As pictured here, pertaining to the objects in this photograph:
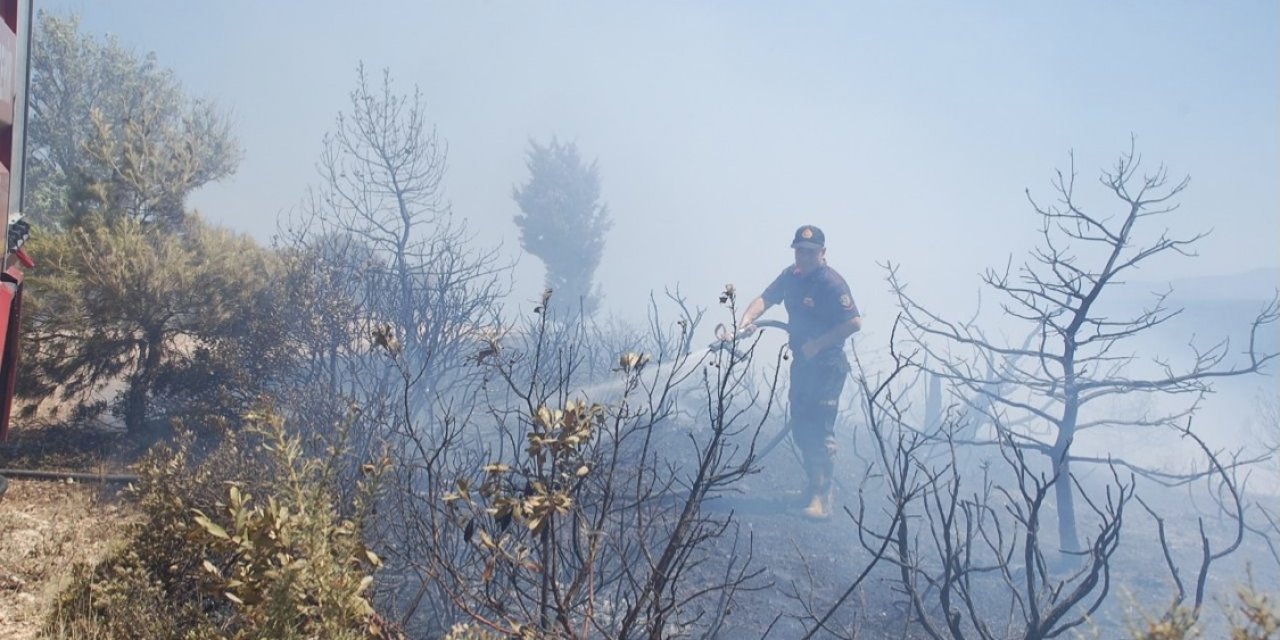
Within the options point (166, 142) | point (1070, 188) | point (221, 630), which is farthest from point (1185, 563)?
point (166, 142)

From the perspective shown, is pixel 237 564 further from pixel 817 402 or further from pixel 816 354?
pixel 817 402

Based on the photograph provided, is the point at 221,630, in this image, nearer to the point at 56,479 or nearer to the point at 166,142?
the point at 56,479

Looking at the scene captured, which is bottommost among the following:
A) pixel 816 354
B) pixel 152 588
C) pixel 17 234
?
pixel 152 588

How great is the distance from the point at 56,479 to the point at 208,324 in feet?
5.95

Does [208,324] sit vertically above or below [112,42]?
below

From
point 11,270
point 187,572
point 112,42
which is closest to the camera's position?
point 187,572

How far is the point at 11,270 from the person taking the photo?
12.3 feet

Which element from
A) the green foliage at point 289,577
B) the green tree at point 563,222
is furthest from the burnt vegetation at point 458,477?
the green tree at point 563,222

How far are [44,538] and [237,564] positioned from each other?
2.66 m

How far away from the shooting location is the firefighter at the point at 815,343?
29.1ft

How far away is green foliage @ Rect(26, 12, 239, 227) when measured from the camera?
6.88m

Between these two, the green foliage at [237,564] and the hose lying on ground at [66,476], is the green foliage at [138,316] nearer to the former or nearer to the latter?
the hose lying on ground at [66,476]

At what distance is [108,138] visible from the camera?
690 cm

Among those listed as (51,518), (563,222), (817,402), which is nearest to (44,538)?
(51,518)
